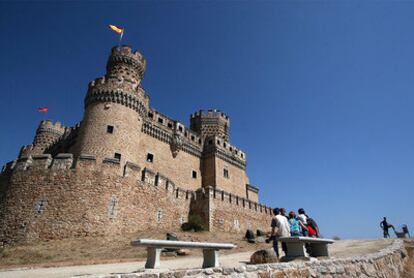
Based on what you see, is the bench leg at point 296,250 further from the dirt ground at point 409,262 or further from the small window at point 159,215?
the small window at point 159,215

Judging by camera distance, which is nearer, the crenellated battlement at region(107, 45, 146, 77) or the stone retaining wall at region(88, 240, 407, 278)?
the stone retaining wall at region(88, 240, 407, 278)

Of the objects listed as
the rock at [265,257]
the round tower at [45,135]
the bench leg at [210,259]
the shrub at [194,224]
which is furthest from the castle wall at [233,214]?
the round tower at [45,135]

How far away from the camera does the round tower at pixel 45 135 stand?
32281 millimetres

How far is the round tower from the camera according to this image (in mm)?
32281

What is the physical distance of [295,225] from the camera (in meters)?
9.13

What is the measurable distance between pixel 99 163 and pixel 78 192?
2.20m

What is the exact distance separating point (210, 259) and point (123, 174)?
12486 millimetres

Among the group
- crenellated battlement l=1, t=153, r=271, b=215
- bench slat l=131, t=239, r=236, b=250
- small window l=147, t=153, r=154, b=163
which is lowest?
bench slat l=131, t=239, r=236, b=250

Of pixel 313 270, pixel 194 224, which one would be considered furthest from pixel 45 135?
pixel 313 270

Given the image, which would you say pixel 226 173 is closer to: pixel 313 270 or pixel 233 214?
pixel 233 214

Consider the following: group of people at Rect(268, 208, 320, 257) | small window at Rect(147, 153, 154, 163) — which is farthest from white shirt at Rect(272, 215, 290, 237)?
small window at Rect(147, 153, 154, 163)

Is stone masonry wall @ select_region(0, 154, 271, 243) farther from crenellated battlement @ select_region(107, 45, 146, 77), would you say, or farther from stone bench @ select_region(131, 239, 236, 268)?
crenellated battlement @ select_region(107, 45, 146, 77)

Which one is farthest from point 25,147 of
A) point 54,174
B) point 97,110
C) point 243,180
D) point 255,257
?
point 255,257

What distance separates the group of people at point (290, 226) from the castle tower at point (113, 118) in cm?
1509
